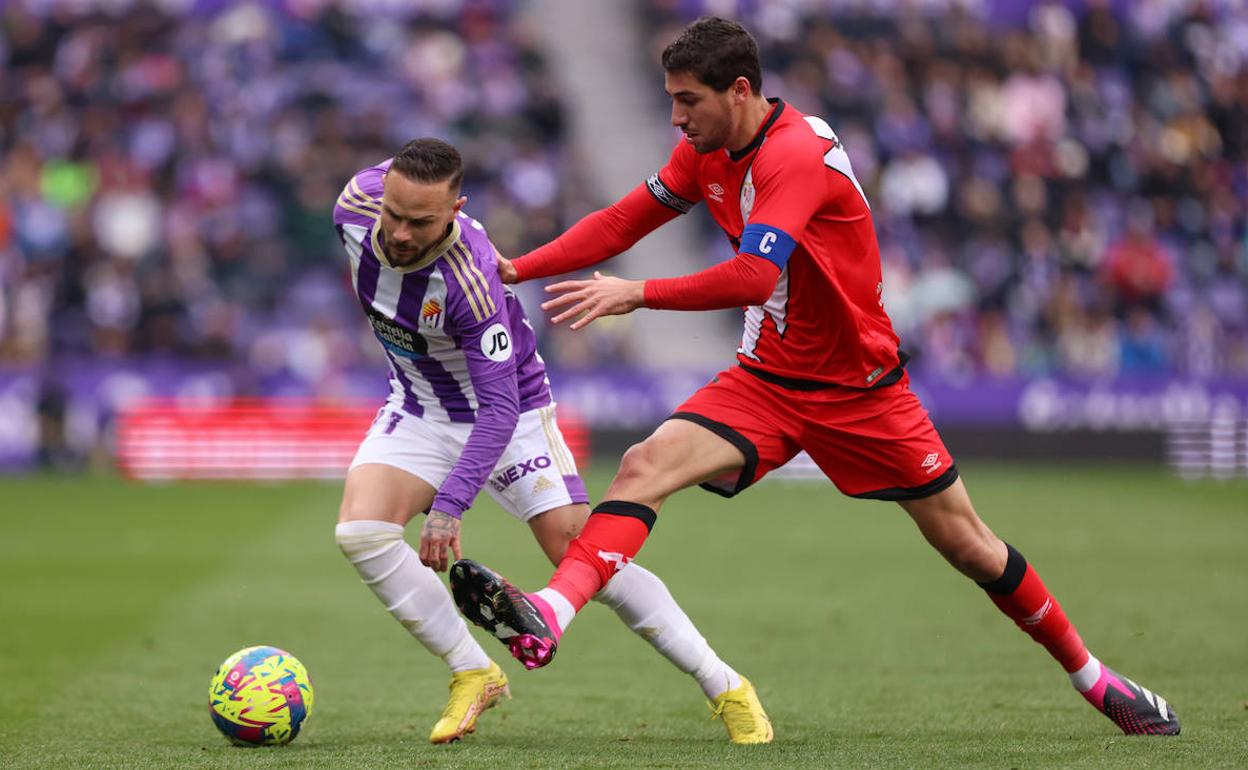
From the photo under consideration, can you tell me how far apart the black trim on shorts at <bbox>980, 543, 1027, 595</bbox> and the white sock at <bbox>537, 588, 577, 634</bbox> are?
1.79m

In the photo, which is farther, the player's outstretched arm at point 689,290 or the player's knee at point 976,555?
the player's knee at point 976,555

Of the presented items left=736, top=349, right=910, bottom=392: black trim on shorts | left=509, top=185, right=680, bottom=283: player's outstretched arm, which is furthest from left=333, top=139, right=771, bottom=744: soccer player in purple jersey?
left=736, top=349, right=910, bottom=392: black trim on shorts

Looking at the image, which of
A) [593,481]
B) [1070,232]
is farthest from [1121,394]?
[593,481]

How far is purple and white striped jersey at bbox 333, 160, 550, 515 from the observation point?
6.33m

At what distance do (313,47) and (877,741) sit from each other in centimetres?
1856

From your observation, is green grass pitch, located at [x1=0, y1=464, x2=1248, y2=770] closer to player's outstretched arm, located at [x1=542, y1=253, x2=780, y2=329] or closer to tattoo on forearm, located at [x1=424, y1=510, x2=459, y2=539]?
tattoo on forearm, located at [x1=424, y1=510, x2=459, y2=539]

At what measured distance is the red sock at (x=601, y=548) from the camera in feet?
19.5

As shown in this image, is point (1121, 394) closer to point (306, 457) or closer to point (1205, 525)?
point (1205, 525)

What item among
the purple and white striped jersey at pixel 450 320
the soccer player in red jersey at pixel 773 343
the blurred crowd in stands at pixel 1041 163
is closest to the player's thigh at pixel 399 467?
the purple and white striped jersey at pixel 450 320

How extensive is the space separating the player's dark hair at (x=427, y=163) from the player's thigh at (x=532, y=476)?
1.11 meters

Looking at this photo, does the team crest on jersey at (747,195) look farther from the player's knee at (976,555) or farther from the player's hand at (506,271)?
the player's knee at (976,555)

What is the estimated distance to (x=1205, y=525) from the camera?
15344 millimetres

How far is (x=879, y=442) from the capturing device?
6.43 metres

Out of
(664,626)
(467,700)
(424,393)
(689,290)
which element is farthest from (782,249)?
(467,700)
